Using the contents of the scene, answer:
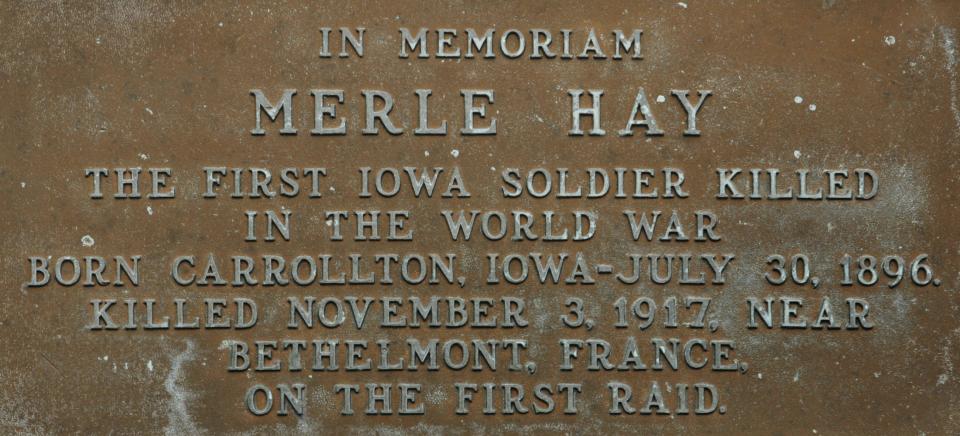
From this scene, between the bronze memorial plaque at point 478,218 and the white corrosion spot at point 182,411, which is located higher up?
the bronze memorial plaque at point 478,218

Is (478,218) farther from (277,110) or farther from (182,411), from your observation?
(182,411)

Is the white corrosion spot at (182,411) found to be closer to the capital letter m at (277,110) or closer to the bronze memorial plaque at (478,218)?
the bronze memorial plaque at (478,218)

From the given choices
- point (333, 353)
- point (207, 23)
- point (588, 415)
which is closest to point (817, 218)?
point (588, 415)

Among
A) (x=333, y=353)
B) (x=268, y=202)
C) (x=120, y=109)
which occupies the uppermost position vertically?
(x=120, y=109)

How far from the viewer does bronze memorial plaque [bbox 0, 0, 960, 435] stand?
172 inches

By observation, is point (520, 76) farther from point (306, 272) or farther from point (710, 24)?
point (306, 272)

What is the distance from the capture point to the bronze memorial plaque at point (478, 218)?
437 centimetres

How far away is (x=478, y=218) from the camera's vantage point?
4.41 meters

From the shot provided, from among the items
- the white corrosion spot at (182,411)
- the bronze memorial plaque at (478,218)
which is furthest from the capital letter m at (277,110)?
the white corrosion spot at (182,411)

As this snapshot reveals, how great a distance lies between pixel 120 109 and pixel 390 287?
1.35 metres

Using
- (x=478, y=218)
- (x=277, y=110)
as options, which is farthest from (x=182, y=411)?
(x=478, y=218)

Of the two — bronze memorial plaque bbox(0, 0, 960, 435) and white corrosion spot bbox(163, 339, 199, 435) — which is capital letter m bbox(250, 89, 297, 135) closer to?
bronze memorial plaque bbox(0, 0, 960, 435)

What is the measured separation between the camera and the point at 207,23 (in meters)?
4.47

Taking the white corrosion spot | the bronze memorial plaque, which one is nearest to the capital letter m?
the bronze memorial plaque
